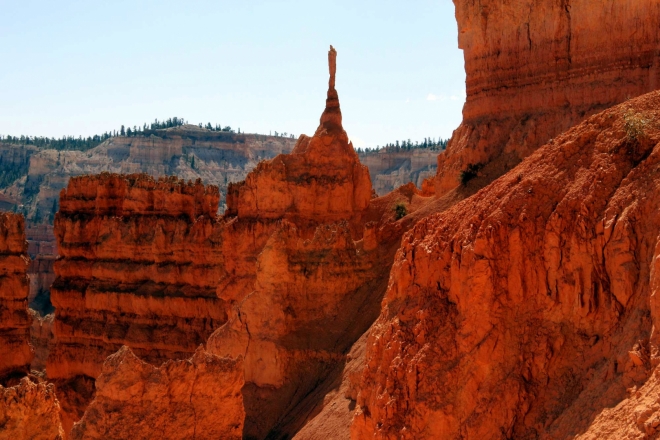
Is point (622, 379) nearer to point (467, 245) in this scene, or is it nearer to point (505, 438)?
point (505, 438)

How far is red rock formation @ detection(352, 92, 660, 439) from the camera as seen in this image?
12.9 m

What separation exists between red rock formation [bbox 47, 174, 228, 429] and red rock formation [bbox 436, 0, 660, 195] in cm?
1153

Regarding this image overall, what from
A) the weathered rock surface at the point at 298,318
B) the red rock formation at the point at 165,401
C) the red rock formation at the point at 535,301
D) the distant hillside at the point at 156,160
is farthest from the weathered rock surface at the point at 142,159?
the red rock formation at the point at 535,301

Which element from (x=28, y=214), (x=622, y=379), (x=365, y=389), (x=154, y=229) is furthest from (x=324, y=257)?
(x=28, y=214)

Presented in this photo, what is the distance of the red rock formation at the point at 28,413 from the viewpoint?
52.7 feet

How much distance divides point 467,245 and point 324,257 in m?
11.4

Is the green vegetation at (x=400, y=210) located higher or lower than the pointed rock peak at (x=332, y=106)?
lower

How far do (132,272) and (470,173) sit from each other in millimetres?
17130

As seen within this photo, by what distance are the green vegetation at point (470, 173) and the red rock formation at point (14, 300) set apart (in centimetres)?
1551

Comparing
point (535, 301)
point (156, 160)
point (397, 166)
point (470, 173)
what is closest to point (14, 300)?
point (470, 173)

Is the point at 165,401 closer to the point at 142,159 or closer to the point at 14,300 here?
the point at 14,300

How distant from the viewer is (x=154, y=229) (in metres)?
42.4

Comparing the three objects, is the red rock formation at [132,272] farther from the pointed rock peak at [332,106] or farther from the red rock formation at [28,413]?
the red rock formation at [28,413]

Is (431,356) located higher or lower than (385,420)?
higher
